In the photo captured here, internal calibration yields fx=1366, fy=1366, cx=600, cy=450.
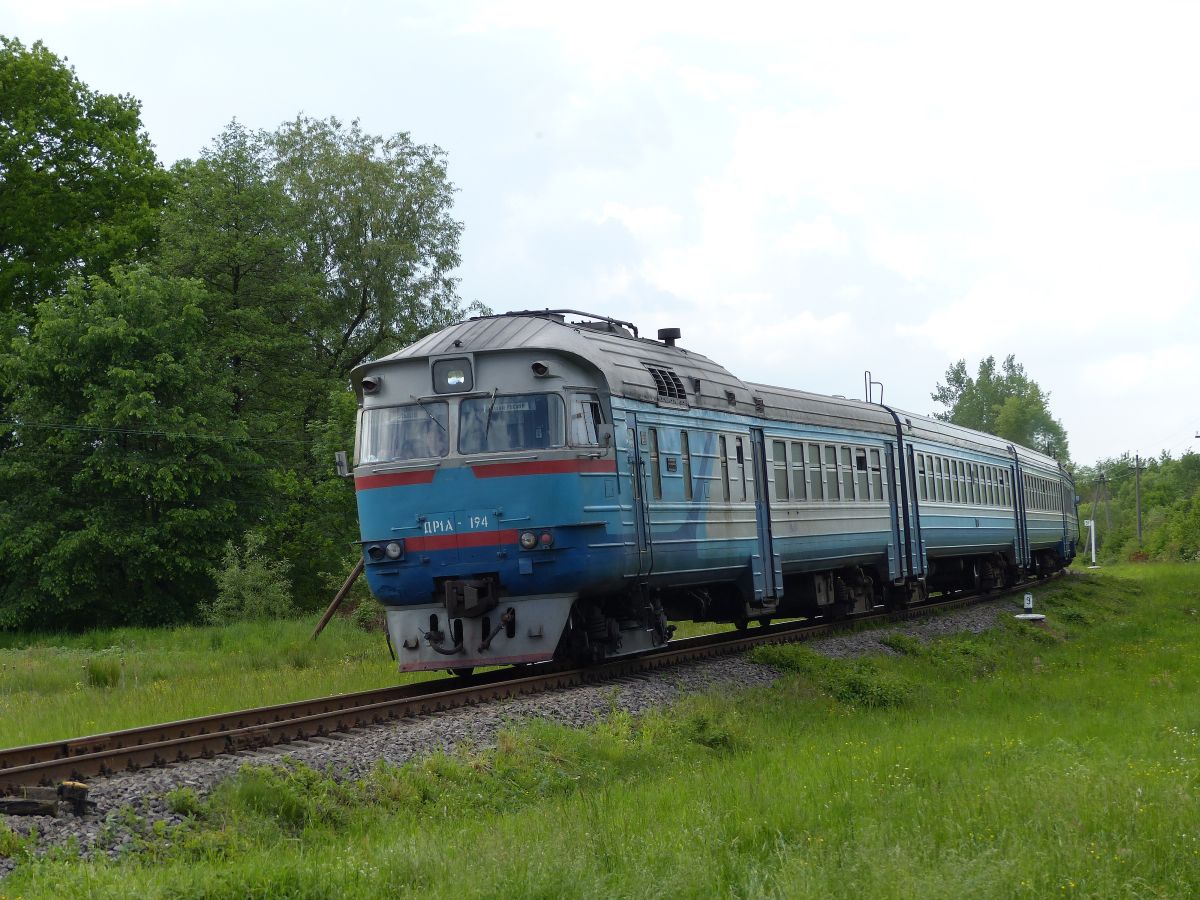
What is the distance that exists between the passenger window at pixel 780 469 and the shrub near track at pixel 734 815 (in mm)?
5240

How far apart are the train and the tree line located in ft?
52.4

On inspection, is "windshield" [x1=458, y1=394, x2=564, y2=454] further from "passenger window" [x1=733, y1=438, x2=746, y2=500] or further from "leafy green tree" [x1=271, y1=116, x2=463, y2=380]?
"leafy green tree" [x1=271, y1=116, x2=463, y2=380]

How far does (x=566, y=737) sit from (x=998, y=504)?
2439 cm

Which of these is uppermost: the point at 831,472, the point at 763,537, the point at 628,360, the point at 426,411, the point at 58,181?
the point at 58,181

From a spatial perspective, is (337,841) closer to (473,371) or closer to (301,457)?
(473,371)

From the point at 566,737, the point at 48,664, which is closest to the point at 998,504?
the point at 48,664

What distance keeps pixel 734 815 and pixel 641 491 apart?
6.58 meters

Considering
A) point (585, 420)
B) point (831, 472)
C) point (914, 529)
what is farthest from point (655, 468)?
point (914, 529)

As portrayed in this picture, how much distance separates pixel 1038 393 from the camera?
11300cm

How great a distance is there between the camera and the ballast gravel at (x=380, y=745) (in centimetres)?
783

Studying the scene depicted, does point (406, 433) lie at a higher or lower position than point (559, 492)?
higher

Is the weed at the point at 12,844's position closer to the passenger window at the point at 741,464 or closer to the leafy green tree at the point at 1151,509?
the passenger window at the point at 741,464

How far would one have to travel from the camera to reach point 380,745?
34.4 feet

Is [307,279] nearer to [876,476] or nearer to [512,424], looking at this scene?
[876,476]
